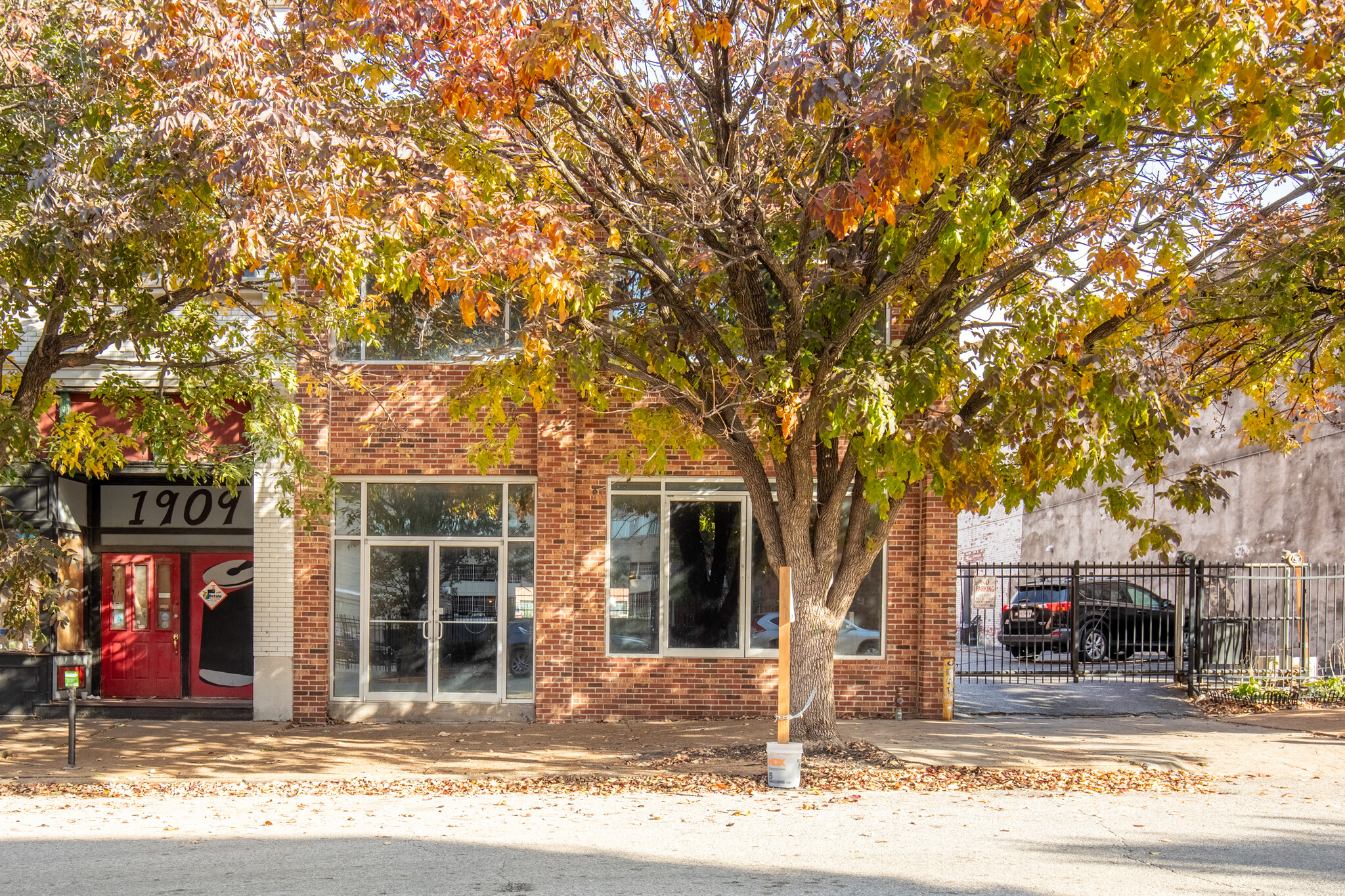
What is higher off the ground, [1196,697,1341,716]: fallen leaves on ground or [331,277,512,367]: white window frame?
[331,277,512,367]: white window frame

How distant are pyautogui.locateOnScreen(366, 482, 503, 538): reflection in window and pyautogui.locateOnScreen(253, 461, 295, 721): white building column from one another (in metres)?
1.08

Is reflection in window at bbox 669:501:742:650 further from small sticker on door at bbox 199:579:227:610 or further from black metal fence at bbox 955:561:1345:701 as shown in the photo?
small sticker on door at bbox 199:579:227:610

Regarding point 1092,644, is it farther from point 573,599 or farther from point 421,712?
point 421,712

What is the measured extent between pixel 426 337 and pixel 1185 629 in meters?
11.7

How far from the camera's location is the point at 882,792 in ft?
29.6

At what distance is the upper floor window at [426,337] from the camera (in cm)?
1307

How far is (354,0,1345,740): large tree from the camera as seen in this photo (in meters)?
7.39

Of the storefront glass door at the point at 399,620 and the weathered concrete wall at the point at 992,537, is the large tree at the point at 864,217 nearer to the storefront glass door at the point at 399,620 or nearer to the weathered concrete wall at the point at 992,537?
the storefront glass door at the point at 399,620

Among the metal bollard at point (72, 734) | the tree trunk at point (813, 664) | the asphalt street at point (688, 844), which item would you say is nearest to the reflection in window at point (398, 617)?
the metal bollard at point (72, 734)

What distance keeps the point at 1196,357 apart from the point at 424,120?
8.68 meters

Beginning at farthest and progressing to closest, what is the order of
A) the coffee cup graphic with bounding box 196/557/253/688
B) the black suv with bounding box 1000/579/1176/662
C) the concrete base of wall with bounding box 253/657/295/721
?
the black suv with bounding box 1000/579/1176/662, the coffee cup graphic with bounding box 196/557/253/688, the concrete base of wall with bounding box 253/657/295/721

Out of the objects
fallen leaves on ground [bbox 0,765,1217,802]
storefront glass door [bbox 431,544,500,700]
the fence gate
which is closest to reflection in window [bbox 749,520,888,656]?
the fence gate

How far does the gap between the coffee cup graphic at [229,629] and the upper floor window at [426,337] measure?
11.6ft

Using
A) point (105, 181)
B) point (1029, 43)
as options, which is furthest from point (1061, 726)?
point (105, 181)
